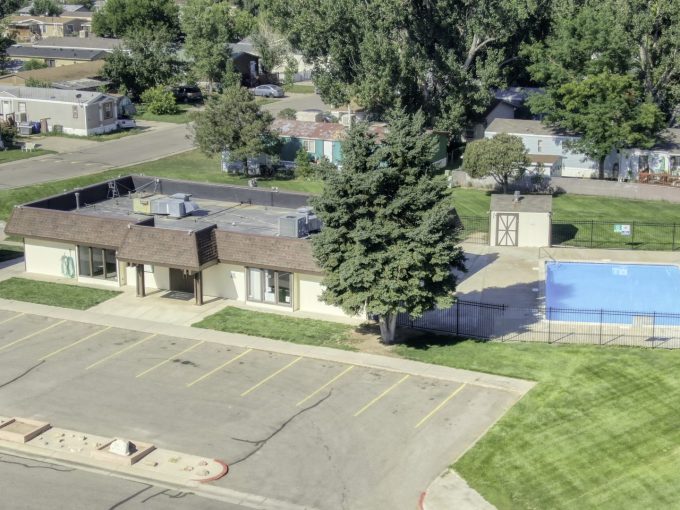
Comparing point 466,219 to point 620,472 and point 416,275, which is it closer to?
point 416,275

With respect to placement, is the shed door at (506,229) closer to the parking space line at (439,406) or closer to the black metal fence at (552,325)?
the black metal fence at (552,325)

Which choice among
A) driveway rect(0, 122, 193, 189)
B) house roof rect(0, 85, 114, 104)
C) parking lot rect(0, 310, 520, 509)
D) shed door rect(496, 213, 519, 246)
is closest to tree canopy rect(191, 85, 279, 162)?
driveway rect(0, 122, 193, 189)

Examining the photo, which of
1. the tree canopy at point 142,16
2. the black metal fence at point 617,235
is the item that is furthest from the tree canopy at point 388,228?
the tree canopy at point 142,16

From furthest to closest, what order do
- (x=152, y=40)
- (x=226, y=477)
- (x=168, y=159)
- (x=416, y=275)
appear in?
(x=152, y=40), (x=168, y=159), (x=416, y=275), (x=226, y=477)

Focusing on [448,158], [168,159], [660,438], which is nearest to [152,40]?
[168,159]

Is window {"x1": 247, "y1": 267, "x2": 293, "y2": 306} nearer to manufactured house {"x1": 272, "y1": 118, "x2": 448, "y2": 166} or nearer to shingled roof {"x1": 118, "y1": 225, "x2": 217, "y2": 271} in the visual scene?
shingled roof {"x1": 118, "y1": 225, "x2": 217, "y2": 271}

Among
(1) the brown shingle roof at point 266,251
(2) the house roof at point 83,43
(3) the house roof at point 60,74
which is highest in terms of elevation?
(2) the house roof at point 83,43
